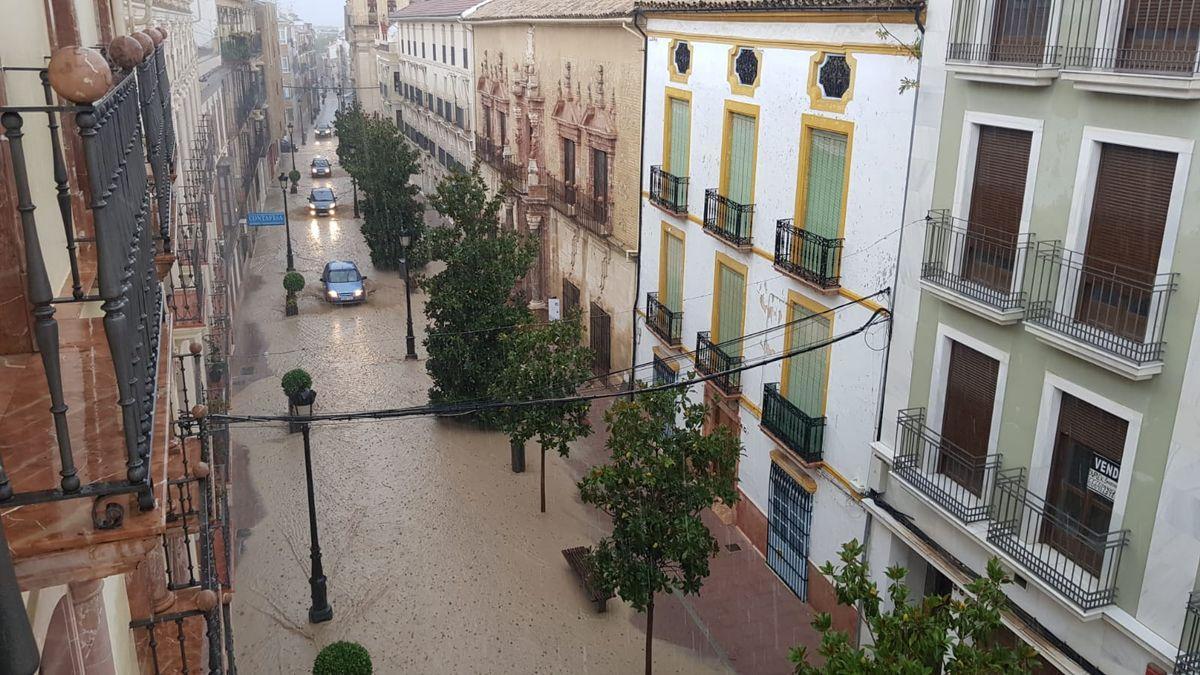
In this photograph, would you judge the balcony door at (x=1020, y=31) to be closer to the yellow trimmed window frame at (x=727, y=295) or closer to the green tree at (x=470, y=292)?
the yellow trimmed window frame at (x=727, y=295)

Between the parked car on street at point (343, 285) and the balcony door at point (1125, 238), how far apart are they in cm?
2662

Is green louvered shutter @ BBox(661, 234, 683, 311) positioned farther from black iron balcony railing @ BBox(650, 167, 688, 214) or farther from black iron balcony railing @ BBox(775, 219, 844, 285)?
black iron balcony railing @ BBox(775, 219, 844, 285)

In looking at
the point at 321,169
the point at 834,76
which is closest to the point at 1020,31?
the point at 834,76

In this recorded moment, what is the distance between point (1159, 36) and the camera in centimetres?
866

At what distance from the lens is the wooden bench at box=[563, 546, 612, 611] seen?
15111 mm

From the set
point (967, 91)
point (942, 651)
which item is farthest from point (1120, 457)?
point (967, 91)

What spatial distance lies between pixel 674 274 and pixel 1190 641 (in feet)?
41.1

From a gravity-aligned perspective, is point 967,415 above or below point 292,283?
above

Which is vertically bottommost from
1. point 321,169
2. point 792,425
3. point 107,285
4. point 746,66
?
point 321,169

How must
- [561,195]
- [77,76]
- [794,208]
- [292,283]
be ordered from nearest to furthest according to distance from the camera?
1. [77,76]
2. [794,208]
3. [561,195]
4. [292,283]

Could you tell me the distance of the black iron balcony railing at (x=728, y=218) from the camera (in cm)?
1609

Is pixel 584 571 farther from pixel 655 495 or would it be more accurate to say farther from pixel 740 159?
pixel 740 159

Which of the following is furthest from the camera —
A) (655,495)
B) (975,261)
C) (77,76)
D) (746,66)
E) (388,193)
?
(388,193)

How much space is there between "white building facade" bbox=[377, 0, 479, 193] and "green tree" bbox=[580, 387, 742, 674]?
26.1 metres
